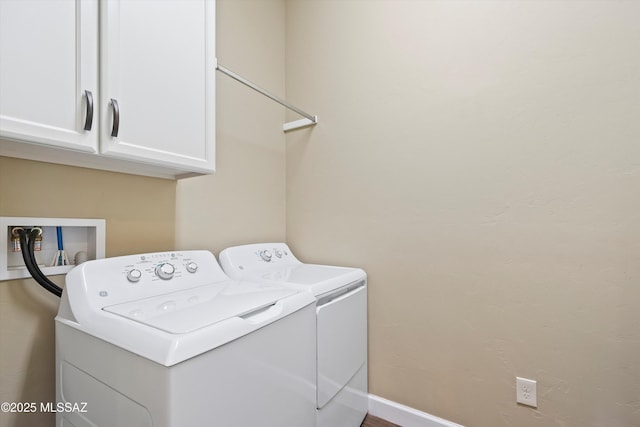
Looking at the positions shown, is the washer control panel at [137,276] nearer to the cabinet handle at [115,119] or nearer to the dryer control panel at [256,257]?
the dryer control panel at [256,257]

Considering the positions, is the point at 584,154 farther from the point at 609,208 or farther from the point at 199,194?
the point at 199,194

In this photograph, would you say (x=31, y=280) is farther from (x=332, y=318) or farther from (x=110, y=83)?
(x=332, y=318)

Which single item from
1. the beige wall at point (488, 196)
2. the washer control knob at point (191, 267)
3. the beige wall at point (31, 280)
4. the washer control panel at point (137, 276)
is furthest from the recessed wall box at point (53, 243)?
the beige wall at point (488, 196)

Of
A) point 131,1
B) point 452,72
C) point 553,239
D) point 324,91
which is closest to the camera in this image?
point 131,1

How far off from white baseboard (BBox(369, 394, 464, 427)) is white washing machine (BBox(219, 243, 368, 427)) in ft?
0.21

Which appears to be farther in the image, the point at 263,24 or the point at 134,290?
the point at 263,24

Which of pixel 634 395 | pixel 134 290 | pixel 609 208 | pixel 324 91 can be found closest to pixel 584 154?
pixel 609 208

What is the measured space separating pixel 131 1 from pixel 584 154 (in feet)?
5.86

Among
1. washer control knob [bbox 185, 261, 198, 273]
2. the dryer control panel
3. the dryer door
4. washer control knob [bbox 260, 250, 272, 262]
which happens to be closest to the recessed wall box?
washer control knob [bbox 185, 261, 198, 273]

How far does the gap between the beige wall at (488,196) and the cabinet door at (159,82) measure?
874 millimetres

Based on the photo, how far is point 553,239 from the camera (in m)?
1.26

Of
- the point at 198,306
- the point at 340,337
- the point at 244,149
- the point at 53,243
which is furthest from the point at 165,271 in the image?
the point at 244,149

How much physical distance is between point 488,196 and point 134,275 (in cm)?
154

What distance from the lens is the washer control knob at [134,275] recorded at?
103 cm
